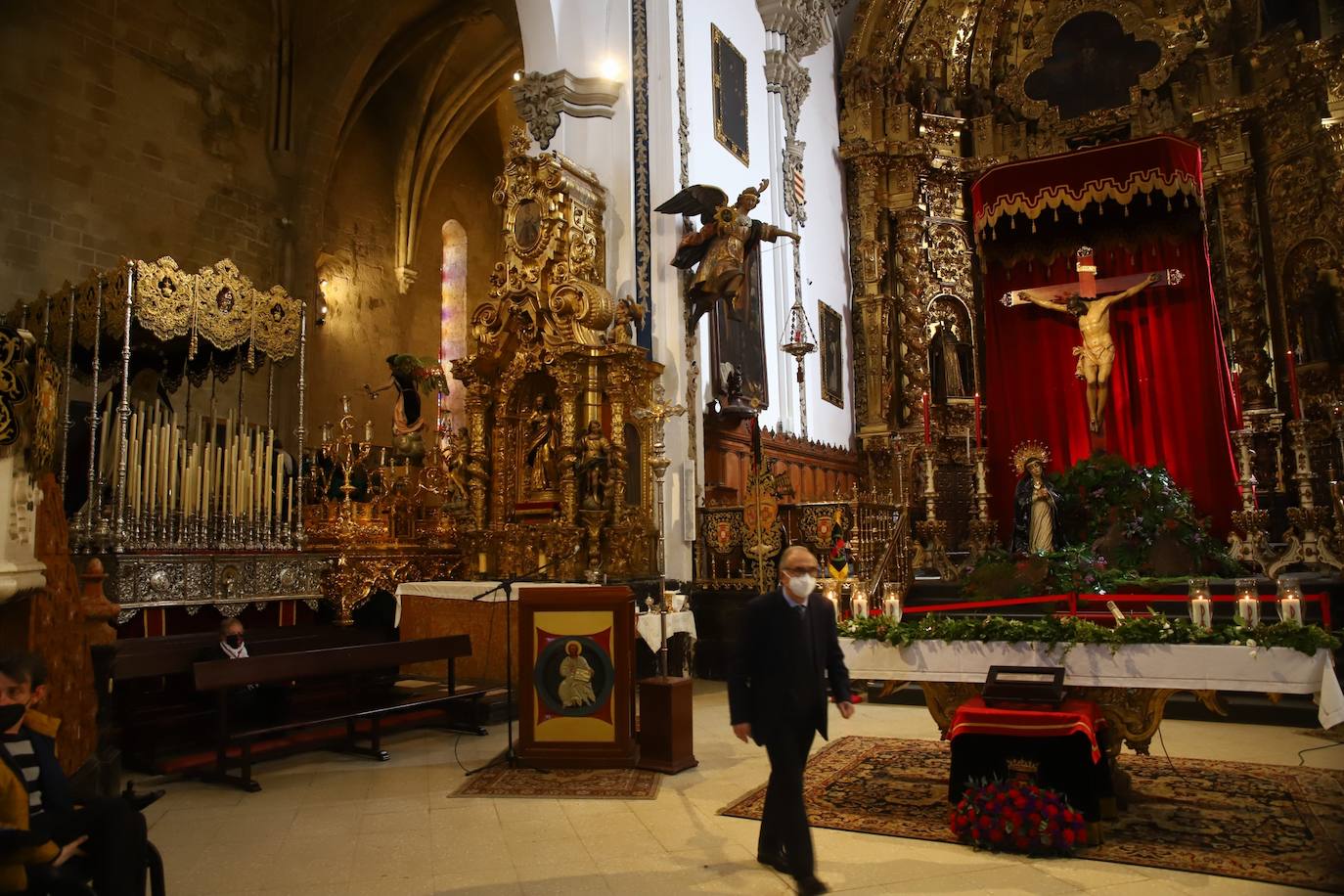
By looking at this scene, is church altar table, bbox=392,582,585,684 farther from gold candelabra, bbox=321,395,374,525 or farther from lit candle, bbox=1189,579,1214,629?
lit candle, bbox=1189,579,1214,629

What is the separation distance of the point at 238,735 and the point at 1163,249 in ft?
48.0

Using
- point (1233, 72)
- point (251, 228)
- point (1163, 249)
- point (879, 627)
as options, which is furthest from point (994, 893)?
point (251, 228)

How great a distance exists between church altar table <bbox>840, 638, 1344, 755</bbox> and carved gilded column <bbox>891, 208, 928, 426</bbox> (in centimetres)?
1117

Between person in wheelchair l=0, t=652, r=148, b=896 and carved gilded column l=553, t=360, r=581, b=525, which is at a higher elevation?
carved gilded column l=553, t=360, r=581, b=525

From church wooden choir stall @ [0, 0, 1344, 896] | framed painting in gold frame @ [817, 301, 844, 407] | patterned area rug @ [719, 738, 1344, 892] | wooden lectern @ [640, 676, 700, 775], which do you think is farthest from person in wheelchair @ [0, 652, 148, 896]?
framed painting in gold frame @ [817, 301, 844, 407]

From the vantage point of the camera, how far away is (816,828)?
5086 millimetres

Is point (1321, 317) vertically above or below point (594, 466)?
above

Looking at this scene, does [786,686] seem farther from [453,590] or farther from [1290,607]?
[453,590]

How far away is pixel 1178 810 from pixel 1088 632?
3.43ft

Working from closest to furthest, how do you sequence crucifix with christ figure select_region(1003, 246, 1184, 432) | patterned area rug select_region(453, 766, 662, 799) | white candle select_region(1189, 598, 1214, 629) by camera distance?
1. white candle select_region(1189, 598, 1214, 629)
2. patterned area rug select_region(453, 766, 662, 799)
3. crucifix with christ figure select_region(1003, 246, 1184, 432)

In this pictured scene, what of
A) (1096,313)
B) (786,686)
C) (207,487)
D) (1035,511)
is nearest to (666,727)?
(786,686)

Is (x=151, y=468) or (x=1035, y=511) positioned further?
(x=1035, y=511)

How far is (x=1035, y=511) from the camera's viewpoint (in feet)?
39.2

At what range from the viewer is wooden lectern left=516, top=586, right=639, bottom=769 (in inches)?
259
